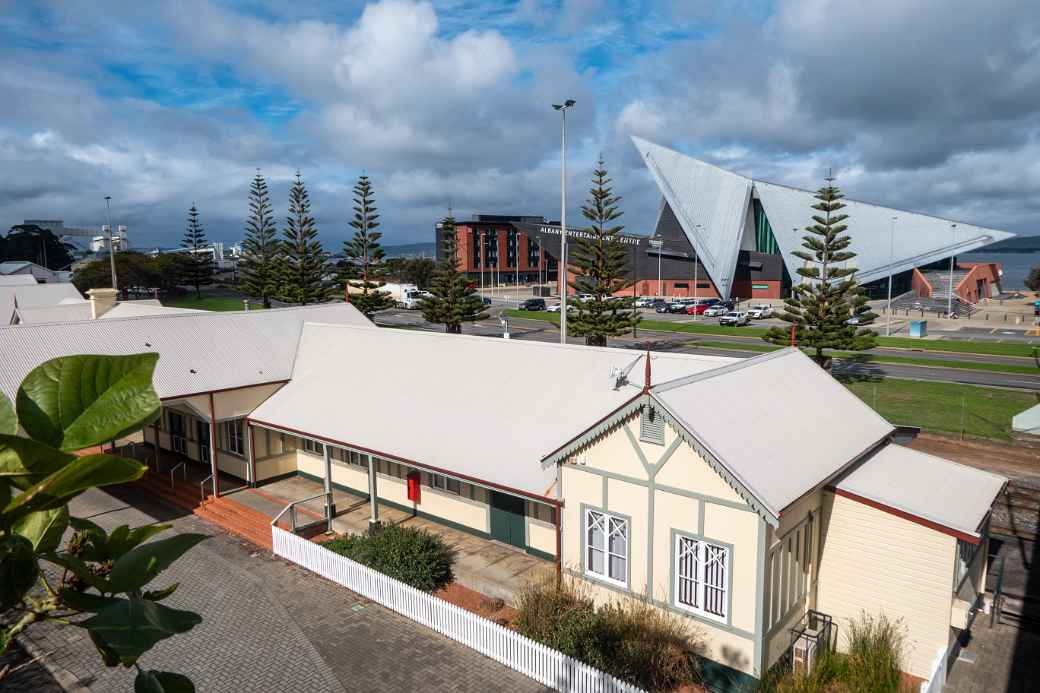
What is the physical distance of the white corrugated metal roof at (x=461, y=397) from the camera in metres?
15.9

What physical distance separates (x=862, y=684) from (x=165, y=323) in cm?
2182

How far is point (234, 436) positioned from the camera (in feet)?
73.4

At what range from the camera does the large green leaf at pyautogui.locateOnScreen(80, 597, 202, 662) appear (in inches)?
60.4

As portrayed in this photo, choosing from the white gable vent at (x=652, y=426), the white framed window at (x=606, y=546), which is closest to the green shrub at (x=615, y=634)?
the white framed window at (x=606, y=546)

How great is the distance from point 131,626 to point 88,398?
1.76 feet

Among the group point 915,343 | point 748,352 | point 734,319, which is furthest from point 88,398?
point 734,319

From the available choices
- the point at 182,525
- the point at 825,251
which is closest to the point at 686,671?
the point at 182,525

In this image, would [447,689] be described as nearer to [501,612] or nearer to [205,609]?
[501,612]

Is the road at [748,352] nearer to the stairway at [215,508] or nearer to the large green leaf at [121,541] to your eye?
the stairway at [215,508]

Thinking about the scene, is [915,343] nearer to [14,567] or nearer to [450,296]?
[450,296]

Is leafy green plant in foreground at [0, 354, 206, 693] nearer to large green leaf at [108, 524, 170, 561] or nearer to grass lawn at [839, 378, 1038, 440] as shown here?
large green leaf at [108, 524, 170, 561]

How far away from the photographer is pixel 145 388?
1718mm

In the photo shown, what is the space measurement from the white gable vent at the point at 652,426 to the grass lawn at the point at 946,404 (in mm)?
18568

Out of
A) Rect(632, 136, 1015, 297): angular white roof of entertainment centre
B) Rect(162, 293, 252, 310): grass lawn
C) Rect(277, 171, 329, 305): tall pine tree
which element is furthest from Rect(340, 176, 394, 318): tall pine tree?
Rect(632, 136, 1015, 297): angular white roof of entertainment centre
